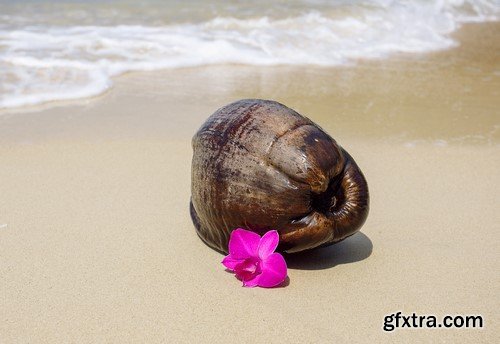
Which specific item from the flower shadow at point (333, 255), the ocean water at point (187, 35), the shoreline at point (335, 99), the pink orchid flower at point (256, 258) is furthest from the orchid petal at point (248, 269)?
the ocean water at point (187, 35)

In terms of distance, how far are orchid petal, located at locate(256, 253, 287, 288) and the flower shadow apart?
217 millimetres

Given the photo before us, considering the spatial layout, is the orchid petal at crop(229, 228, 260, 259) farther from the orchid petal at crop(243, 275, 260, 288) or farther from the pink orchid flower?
the orchid petal at crop(243, 275, 260, 288)

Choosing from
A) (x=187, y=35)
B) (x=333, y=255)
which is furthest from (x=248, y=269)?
(x=187, y=35)

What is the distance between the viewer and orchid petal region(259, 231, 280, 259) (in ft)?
9.14

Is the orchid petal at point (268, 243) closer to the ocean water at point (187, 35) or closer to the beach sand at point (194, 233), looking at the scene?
the beach sand at point (194, 233)

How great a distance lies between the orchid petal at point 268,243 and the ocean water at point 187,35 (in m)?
3.53

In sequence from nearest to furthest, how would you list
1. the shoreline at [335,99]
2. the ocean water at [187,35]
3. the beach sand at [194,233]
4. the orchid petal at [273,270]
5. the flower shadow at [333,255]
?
the beach sand at [194,233], the orchid petal at [273,270], the flower shadow at [333,255], the shoreline at [335,99], the ocean water at [187,35]

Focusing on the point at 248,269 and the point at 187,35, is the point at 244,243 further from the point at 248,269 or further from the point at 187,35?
the point at 187,35

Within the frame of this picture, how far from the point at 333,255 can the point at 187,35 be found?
5.66 m

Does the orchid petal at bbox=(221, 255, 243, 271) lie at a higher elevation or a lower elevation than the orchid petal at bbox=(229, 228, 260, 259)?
lower

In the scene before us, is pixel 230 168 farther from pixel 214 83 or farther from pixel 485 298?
pixel 214 83

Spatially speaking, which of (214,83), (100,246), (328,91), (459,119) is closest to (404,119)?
(459,119)

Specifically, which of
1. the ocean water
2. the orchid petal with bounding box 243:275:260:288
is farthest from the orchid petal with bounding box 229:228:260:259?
the ocean water

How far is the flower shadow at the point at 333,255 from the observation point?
9.96 feet
